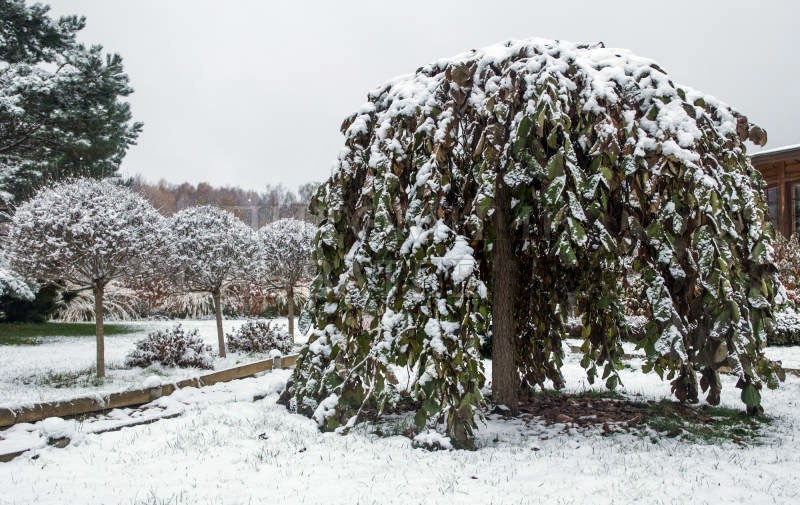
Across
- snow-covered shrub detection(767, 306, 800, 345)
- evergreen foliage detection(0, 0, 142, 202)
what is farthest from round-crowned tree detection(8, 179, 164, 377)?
snow-covered shrub detection(767, 306, 800, 345)

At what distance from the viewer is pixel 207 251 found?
29.5 ft

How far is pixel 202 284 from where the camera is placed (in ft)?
30.1

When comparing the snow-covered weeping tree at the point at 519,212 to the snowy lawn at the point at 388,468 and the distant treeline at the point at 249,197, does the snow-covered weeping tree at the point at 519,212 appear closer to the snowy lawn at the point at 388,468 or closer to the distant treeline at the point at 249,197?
the snowy lawn at the point at 388,468

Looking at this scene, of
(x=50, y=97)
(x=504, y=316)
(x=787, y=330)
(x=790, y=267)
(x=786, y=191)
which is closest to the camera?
(x=504, y=316)

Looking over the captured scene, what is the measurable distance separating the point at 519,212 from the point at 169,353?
6238 millimetres

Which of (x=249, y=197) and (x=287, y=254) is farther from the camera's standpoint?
(x=249, y=197)

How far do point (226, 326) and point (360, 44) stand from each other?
1560 centimetres

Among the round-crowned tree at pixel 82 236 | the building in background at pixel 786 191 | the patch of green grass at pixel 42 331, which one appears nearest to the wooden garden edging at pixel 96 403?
the round-crowned tree at pixel 82 236

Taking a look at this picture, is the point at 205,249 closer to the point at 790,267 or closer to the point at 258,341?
the point at 258,341

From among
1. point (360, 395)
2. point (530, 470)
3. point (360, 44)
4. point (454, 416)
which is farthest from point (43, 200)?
point (360, 44)

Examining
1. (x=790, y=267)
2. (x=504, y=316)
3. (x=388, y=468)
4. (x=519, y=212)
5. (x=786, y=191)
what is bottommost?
(x=388, y=468)

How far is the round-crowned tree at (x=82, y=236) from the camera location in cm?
666

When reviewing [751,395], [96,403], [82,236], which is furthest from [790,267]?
[82,236]

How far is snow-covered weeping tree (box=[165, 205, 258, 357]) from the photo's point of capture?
353 inches
